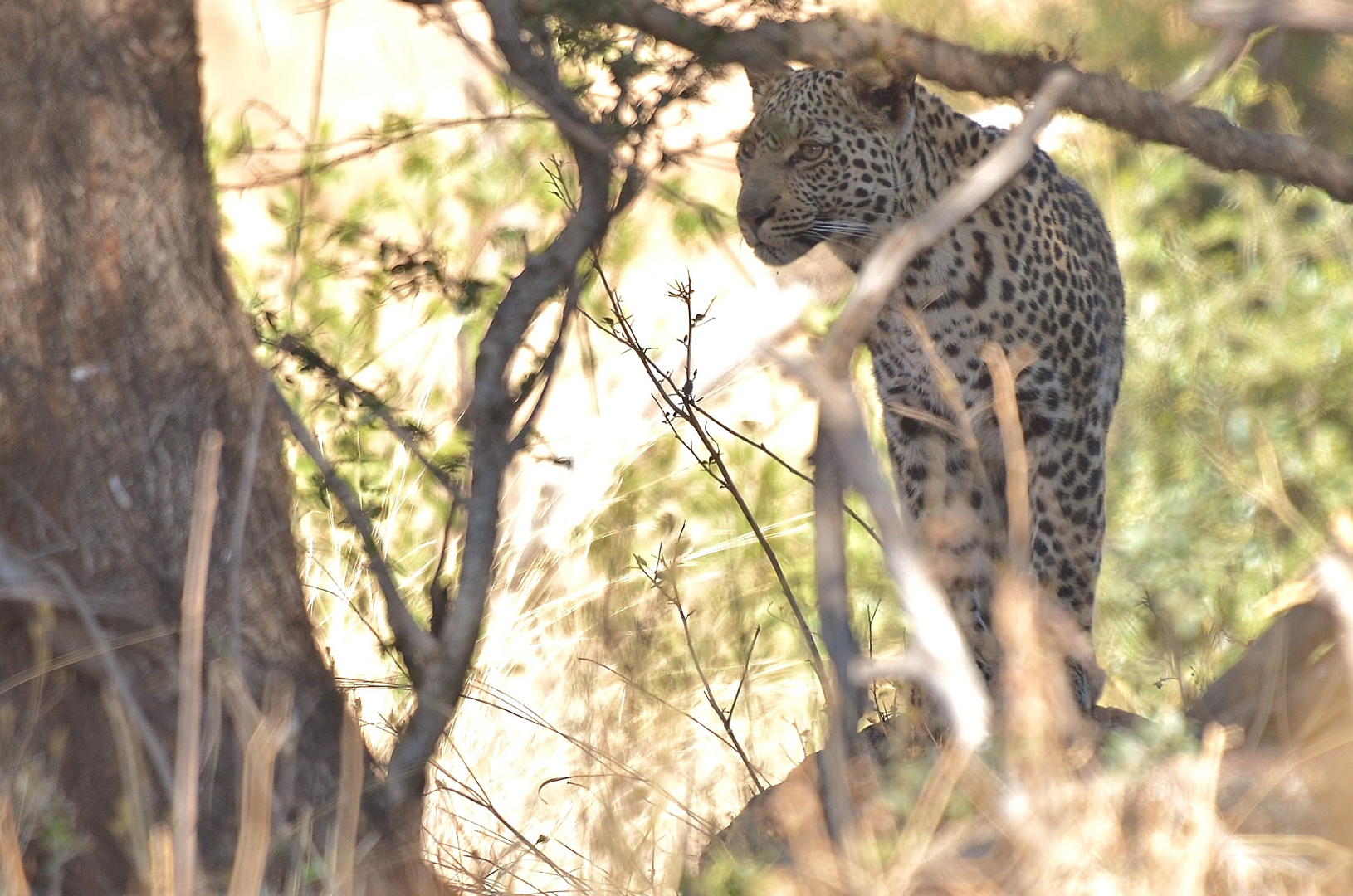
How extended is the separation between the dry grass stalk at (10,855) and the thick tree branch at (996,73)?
79.8 inches

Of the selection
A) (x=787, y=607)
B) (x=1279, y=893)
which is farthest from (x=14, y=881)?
(x=787, y=607)

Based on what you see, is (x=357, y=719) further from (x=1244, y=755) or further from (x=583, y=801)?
(x=1244, y=755)

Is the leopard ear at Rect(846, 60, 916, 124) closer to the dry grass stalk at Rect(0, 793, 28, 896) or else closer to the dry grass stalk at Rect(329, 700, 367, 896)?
the dry grass stalk at Rect(329, 700, 367, 896)

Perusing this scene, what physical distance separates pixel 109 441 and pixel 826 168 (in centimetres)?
237

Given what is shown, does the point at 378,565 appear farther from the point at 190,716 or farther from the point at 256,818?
the point at 190,716

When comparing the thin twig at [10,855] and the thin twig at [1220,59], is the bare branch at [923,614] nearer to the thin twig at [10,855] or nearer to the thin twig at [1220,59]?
the thin twig at [1220,59]

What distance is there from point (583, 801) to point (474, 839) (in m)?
0.35

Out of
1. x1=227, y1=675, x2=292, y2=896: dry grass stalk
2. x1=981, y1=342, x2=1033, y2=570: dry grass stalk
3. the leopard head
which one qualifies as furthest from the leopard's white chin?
x1=227, y1=675, x2=292, y2=896: dry grass stalk

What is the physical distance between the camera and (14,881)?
8.39ft

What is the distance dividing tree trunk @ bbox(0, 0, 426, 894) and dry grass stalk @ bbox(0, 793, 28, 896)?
33 centimetres

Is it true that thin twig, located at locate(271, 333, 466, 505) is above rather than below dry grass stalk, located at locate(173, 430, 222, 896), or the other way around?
above

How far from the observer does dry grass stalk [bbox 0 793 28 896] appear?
2.54m

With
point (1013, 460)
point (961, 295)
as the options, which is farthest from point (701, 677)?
point (961, 295)

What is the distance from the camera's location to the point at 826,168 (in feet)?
15.9
